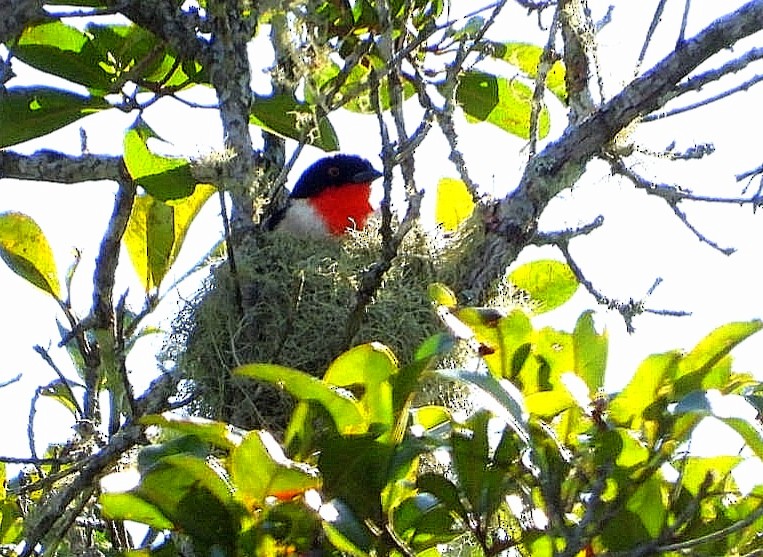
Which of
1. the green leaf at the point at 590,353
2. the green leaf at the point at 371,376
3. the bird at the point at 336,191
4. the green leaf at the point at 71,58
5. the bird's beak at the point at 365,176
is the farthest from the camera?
the bird's beak at the point at 365,176

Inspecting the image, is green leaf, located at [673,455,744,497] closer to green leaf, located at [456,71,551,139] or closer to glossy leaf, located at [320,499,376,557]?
glossy leaf, located at [320,499,376,557]

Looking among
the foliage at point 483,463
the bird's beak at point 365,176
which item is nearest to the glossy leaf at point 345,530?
the foliage at point 483,463

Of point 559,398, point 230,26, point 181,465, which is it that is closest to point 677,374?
point 559,398

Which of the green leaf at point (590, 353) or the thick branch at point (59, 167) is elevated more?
the thick branch at point (59, 167)

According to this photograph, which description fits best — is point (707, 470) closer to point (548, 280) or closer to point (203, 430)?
point (203, 430)

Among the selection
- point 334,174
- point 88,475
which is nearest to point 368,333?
point 88,475

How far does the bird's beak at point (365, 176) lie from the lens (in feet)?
15.0

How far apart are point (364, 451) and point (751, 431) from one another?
0.52m

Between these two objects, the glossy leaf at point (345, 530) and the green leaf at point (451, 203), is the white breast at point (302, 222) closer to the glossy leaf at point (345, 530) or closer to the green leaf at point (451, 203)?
the green leaf at point (451, 203)

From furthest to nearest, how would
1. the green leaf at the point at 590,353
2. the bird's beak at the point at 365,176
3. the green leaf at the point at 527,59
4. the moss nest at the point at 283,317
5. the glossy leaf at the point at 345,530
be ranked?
the bird's beak at the point at 365,176, the green leaf at the point at 527,59, the moss nest at the point at 283,317, the green leaf at the point at 590,353, the glossy leaf at the point at 345,530

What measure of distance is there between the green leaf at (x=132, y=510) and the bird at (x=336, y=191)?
2.18 meters

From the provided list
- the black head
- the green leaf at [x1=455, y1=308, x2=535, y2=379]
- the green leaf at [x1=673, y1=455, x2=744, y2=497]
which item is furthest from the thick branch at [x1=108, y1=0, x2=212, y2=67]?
the green leaf at [x1=673, y1=455, x2=744, y2=497]

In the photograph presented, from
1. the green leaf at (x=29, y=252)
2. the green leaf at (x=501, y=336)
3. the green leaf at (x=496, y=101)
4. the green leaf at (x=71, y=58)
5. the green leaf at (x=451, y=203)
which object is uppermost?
the green leaf at (x=71, y=58)

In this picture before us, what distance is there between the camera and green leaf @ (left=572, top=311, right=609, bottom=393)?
200 centimetres
